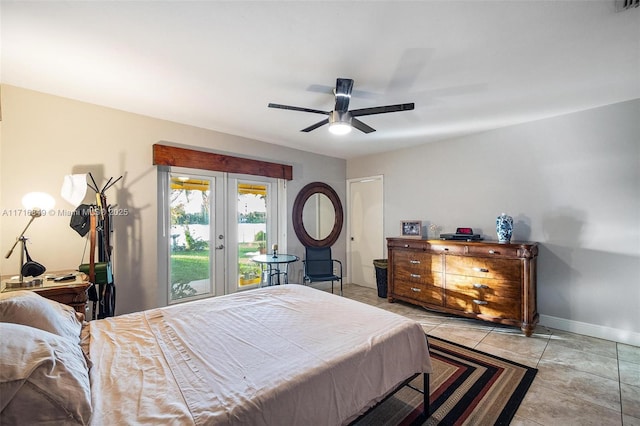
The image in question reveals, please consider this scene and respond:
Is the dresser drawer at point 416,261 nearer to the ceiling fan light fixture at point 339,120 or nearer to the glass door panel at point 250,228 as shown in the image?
the glass door panel at point 250,228

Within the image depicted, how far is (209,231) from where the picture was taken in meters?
3.77

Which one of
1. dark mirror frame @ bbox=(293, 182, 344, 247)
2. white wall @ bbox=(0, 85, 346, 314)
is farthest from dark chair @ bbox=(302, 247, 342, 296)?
white wall @ bbox=(0, 85, 346, 314)

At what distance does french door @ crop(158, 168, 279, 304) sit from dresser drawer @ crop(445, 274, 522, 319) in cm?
282

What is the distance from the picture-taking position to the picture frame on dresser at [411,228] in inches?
167

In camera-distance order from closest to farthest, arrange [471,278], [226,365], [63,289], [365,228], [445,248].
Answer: [226,365], [63,289], [471,278], [445,248], [365,228]

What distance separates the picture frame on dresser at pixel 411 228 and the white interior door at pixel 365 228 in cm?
55

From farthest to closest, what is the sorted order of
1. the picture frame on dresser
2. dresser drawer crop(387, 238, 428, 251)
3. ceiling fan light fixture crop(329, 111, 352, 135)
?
the picture frame on dresser, dresser drawer crop(387, 238, 428, 251), ceiling fan light fixture crop(329, 111, 352, 135)

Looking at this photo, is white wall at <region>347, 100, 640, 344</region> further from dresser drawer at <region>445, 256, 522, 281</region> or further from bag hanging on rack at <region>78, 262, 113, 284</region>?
bag hanging on rack at <region>78, 262, 113, 284</region>

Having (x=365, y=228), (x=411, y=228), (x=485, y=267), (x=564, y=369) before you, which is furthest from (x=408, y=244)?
(x=564, y=369)

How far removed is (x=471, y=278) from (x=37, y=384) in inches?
147

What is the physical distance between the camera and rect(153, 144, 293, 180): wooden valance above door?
3275 mm

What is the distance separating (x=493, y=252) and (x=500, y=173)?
1.16m

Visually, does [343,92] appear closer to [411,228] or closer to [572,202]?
[411,228]

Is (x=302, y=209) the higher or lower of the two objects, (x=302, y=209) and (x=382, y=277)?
the higher
